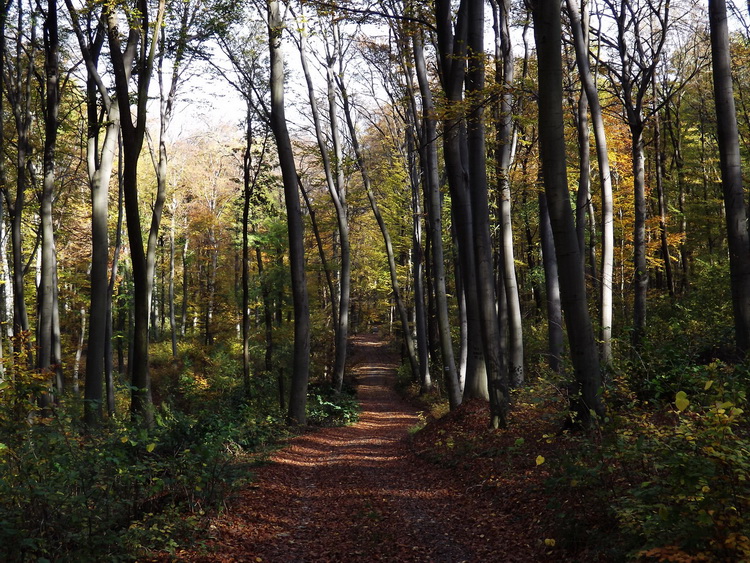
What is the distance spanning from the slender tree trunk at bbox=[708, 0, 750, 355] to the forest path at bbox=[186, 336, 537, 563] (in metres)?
4.47

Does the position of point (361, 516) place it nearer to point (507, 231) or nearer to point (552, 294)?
point (507, 231)

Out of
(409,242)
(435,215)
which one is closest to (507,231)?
(435,215)

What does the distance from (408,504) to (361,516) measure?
75cm

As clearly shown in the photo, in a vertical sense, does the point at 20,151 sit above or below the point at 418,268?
above

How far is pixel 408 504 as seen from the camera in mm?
6918

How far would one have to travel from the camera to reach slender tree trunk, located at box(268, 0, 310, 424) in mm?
13156

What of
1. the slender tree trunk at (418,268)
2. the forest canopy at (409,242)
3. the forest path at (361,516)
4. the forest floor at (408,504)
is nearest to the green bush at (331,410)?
the forest canopy at (409,242)

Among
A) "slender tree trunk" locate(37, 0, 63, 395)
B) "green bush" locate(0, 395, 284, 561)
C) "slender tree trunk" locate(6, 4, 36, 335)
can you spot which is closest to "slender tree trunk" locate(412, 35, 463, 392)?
"green bush" locate(0, 395, 284, 561)

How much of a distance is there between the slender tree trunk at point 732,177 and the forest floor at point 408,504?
3112 millimetres

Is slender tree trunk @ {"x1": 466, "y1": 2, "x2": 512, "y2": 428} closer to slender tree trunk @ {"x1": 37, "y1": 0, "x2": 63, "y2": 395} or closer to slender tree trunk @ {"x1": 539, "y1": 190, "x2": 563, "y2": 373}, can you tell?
slender tree trunk @ {"x1": 539, "y1": 190, "x2": 563, "y2": 373}

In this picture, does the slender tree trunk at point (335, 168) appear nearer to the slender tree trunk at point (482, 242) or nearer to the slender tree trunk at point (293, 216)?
the slender tree trunk at point (293, 216)

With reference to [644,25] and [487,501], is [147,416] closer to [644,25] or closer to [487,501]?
[487,501]

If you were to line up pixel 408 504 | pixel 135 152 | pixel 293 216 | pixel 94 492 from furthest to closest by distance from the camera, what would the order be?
pixel 293 216 < pixel 135 152 < pixel 408 504 < pixel 94 492

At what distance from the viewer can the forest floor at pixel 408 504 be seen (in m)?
5.15
